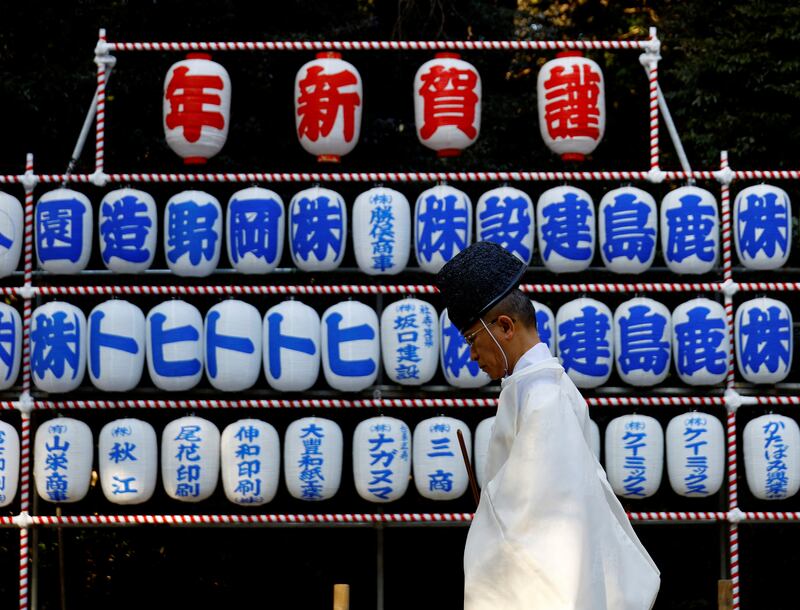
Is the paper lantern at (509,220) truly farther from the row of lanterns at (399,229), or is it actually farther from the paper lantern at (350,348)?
the paper lantern at (350,348)

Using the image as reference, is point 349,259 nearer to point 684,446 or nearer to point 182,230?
point 182,230

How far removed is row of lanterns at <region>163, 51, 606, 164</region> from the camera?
782cm

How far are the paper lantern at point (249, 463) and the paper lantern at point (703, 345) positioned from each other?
2.89 metres

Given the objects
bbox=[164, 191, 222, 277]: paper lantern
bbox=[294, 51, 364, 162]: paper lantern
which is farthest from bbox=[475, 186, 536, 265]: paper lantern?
bbox=[164, 191, 222, 277]: paper lantern

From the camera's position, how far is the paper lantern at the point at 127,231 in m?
7.59

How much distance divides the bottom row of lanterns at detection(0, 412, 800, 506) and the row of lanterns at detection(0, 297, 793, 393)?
30 centimetres

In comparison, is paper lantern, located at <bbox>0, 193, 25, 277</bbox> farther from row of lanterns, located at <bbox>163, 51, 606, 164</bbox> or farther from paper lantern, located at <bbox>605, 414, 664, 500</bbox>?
paper lantern, located at <bbox>605, 414, 664, 500</bbox>

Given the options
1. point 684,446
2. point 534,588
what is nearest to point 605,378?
point 684,446

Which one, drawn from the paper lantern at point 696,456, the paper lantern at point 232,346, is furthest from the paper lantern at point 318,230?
the paper lantern at point 696,456

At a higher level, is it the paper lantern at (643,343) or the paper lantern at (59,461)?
the paper lantern at (643,343)

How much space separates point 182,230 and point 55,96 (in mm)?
3658

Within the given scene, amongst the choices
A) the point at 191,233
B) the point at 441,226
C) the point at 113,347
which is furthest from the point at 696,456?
the point at 113,347

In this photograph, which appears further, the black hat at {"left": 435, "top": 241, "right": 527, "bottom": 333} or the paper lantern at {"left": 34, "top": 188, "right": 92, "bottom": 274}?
the paper lantern at {"left": 34, "top": 188, "right": 92, "bottom": 274}

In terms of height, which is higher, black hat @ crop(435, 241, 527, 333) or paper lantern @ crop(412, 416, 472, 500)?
black hat @ crop(435, 241, 527, 333)
